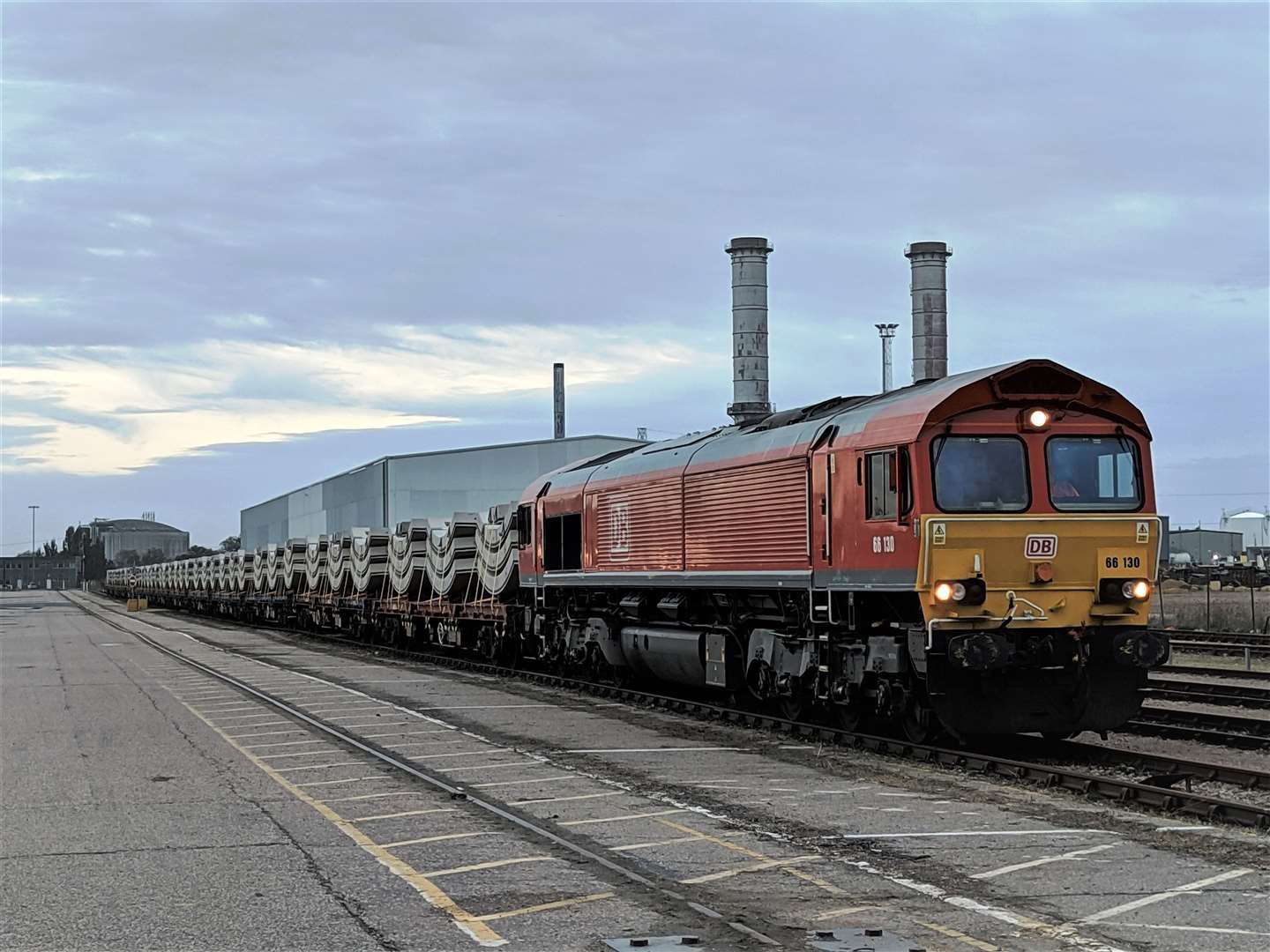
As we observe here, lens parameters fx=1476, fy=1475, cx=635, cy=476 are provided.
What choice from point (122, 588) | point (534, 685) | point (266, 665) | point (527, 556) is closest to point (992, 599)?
point (534, 685)

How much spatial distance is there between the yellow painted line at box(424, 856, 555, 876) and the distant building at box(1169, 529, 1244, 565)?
11634cm

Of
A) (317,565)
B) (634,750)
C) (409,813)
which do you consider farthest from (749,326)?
(409,813)

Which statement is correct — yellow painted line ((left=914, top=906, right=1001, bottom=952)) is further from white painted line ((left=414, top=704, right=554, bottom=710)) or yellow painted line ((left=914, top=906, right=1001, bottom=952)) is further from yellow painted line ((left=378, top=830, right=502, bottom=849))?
white painted line ((left=414, top=704, right=554, bottom=710))

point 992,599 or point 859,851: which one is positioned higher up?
point 992,599

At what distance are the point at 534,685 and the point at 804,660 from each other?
963cm

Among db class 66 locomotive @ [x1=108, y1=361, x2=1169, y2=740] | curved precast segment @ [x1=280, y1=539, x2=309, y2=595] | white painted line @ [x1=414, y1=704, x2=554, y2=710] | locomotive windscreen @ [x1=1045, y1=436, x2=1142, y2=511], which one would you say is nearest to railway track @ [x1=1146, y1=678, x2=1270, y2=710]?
db class 66 locomotive @ [x1=108, y1=361, x2=1169, y2=740]

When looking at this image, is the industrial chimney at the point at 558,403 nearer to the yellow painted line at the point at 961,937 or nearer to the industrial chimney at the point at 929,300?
the industrial chimney at the point at 929,300

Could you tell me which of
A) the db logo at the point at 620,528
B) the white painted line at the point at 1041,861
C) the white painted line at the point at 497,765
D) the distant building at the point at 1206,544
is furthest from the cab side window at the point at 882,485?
the distant building at the point at 1206,544

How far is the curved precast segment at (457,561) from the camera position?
3438cm

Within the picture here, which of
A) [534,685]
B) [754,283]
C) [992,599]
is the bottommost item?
[534,685]

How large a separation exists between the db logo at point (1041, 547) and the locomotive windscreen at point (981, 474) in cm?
34

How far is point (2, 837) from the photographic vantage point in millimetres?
11141

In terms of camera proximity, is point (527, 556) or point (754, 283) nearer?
point (527, 556)

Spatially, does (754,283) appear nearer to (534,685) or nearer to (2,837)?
(534,685)
